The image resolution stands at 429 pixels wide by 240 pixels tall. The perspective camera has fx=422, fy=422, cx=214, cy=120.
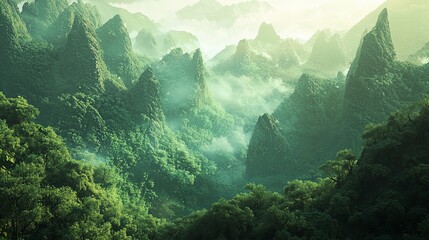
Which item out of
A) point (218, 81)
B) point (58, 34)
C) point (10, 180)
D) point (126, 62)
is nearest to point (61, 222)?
point (10, 180)

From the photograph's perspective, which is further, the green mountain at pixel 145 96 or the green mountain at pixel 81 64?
the green mountain at pixel 145 96

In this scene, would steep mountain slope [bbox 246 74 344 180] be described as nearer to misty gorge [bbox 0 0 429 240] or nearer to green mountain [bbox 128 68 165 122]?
misty gorge [bbox 0 0 429 240]

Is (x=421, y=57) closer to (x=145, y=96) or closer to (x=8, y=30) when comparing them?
(x=145, y=96)

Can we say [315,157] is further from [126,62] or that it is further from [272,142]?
[126,62]

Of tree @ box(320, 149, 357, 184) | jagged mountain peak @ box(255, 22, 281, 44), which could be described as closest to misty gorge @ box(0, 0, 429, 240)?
tree @ box(320, 149, 357, 184)

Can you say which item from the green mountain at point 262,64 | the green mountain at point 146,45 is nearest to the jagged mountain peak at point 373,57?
the green mountain at point 262,64

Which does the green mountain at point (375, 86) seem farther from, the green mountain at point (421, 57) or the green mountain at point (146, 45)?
the green mountain at point (146, 45)
